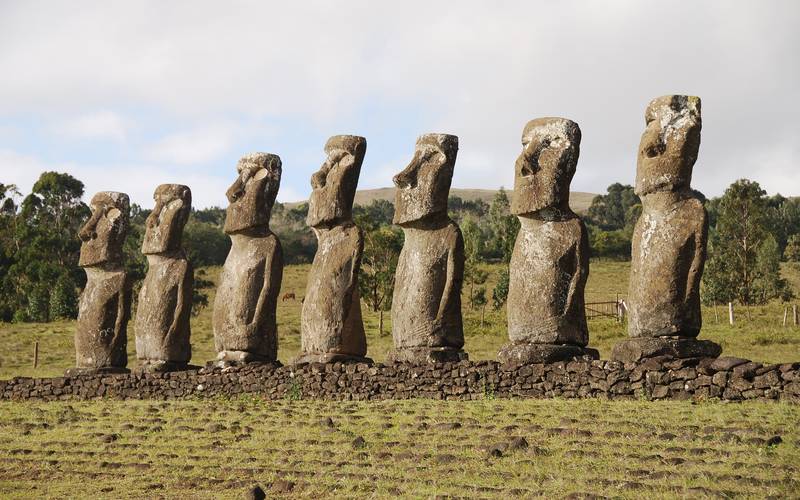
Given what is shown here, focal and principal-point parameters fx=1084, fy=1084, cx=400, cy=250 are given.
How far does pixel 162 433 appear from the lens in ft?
45.6

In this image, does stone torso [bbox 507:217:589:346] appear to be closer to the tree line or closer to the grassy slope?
the grassy slope

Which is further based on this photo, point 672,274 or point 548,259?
point 548,259

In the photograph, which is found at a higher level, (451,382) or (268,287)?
(268,287)

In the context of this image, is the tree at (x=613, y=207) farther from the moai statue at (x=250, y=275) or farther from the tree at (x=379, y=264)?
the moai statue at (x=250, y=275)

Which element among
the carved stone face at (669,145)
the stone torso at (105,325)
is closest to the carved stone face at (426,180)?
the carved stone face at (669,145)

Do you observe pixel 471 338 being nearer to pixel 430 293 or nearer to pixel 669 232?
pixel 430 293

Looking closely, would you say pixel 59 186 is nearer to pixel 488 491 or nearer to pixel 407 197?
pixel 407 197

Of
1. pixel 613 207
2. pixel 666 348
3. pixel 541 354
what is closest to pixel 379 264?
pixel 541 354

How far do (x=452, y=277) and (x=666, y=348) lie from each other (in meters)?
3.44

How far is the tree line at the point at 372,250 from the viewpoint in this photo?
36625 millimetres

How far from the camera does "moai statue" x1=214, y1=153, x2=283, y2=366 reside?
17141mm

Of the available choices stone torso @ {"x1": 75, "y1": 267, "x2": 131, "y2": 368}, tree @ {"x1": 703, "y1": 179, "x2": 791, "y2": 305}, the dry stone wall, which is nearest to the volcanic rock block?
the dry stone wall

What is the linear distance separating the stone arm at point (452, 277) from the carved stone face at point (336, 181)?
6.66 ft

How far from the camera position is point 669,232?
13.4 meters
